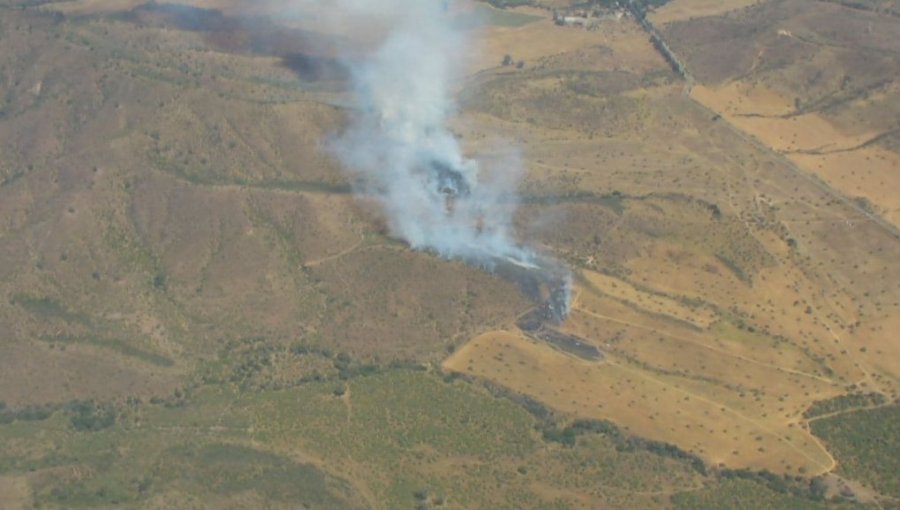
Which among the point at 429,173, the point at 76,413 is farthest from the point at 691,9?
the point at 76,413

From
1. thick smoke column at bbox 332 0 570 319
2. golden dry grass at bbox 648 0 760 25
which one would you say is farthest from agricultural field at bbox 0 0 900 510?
golden dry grass at bbox 648 0 760 25

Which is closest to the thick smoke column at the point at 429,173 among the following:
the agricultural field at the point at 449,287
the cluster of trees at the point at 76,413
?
the agricultural field at the point at 449,287

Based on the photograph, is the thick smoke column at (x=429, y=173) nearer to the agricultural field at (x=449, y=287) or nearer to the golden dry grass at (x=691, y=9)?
the agricultural field at (x=449, y=287)

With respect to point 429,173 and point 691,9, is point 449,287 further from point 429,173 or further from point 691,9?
point 691,9

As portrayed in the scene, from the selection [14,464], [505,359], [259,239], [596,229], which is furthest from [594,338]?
[14,464]

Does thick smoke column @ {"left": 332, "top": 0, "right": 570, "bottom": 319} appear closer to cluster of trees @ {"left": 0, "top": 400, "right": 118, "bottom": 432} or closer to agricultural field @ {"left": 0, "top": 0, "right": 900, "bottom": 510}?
agricultural field @ {"left": 0, "top": 0, "right": 900, "bottom": 510}

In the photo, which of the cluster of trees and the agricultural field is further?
the cluster of trees
